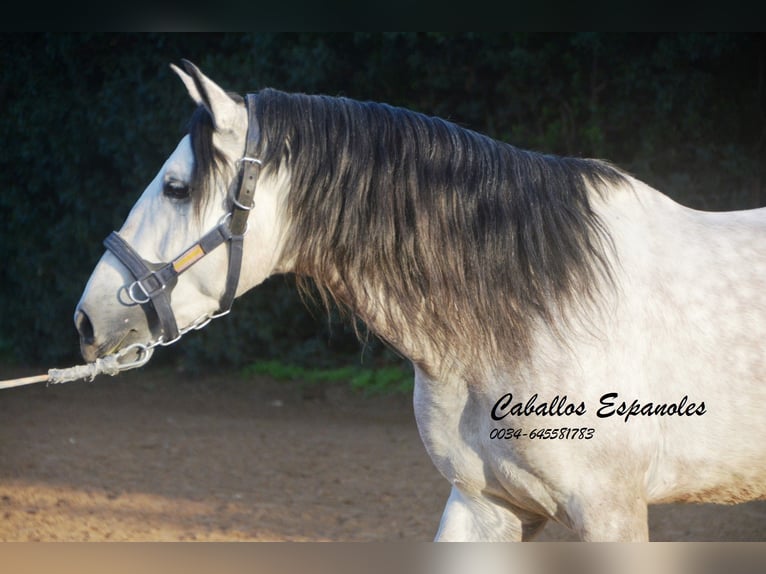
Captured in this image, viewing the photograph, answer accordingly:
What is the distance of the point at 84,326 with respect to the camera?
1662 mm

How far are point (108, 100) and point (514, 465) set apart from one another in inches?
207

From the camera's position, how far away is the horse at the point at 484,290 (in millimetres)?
1636

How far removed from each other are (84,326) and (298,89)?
4.23m

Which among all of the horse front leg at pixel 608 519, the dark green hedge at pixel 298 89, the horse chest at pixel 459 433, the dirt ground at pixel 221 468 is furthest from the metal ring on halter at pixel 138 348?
the dark green hedge at pixel 298 89

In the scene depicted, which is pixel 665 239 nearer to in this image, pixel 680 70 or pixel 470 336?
pixel 470 336

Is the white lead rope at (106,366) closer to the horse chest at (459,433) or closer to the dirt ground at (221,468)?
the horse chest at (459,433)

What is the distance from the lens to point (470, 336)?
171 cm

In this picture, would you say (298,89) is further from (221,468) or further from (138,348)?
(138,348)

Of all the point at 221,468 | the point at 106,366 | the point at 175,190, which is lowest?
the point at 221,468

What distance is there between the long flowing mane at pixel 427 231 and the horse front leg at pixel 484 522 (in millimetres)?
329

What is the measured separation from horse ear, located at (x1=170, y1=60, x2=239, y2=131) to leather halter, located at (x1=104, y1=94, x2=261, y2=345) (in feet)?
0.15

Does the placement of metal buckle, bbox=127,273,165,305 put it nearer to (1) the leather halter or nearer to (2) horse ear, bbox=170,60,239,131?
(1) the leather halter

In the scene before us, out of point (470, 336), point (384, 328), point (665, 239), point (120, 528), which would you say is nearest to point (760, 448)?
point (665, 239)

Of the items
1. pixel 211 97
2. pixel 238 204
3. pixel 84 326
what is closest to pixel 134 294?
pixel 84 326
